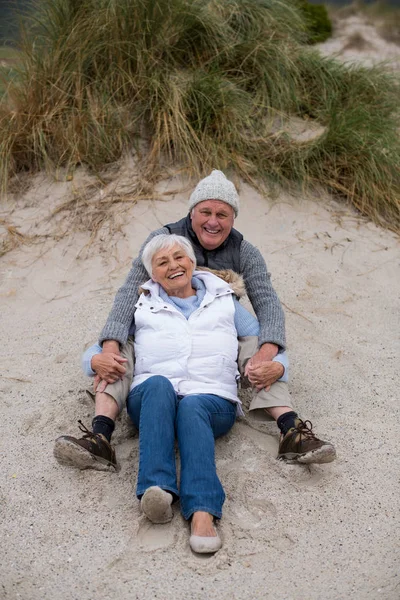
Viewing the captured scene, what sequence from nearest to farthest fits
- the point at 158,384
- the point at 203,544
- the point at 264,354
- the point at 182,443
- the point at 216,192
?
the point at 203,544, the point at 182,443, the point at 158,384, the point at 264,354, the point at 216,192

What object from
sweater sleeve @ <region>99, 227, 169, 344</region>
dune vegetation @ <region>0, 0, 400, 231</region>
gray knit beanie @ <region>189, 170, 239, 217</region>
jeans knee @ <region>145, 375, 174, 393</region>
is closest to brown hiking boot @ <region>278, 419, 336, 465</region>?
jeans knee @ <region>145, 375, 174, 393</region>

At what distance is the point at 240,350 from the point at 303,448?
586 mm

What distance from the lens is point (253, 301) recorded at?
3693 millimetres

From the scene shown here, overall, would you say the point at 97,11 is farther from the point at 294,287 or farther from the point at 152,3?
the point at 294,287

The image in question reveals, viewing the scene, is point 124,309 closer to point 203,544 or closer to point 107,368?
point 107,368

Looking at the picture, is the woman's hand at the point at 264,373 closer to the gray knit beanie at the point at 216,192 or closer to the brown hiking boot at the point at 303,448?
the brown hiking boot at the point at 303,448

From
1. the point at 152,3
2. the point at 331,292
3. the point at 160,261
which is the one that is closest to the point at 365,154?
the point at 331,292

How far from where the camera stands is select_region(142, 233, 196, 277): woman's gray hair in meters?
3.41

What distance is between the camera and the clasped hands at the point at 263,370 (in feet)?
10.7

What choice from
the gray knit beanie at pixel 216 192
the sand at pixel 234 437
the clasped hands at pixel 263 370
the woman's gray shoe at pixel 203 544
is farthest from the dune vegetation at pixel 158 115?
the woman's gray shoe at pixel 203 544

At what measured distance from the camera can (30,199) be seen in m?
5.63

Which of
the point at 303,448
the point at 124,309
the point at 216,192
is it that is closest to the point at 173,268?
the point at 124,309

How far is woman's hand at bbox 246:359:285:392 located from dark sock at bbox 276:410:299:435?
5.8 inches

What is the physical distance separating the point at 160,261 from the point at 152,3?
3189 millimetres
